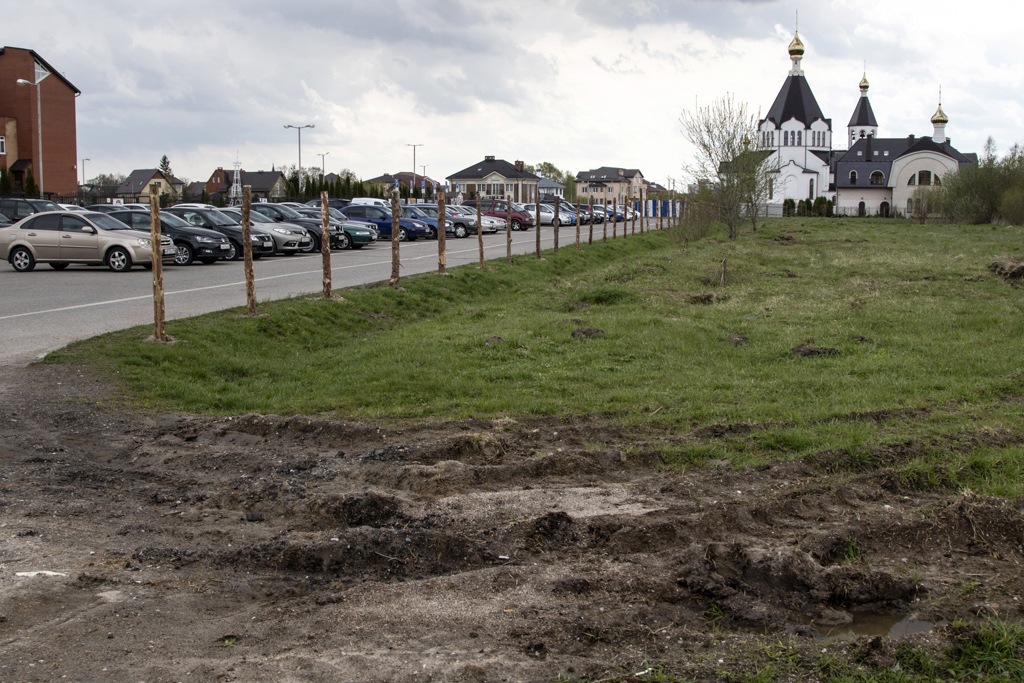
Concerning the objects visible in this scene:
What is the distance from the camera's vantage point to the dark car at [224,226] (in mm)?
26719

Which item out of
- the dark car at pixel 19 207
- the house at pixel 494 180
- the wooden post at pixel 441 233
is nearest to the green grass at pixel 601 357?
the wooden post at pixel 441 233

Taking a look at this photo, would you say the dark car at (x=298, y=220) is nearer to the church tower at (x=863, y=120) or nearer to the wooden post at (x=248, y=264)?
the wooden post at (x=248, y=264)

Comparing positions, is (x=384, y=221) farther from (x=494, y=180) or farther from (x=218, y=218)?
(x=494, y=180)

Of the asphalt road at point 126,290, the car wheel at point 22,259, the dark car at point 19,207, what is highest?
the dark car at point 19,207

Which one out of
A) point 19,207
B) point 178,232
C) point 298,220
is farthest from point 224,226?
point 19,207

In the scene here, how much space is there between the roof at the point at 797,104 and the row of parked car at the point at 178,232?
80.4 m

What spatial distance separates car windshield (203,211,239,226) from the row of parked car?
0.10 feet

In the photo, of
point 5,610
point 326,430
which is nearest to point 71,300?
point 326,430

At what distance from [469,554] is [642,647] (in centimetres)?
132

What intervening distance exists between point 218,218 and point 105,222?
5.02 metres

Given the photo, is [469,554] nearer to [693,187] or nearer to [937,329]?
[937,329]

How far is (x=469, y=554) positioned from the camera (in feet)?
15.8

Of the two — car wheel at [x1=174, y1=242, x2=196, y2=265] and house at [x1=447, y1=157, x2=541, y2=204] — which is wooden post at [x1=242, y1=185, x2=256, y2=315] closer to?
car wheel at [x1=174, y1=242, x2=196, y2=265]

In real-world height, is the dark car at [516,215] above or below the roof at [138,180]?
below
